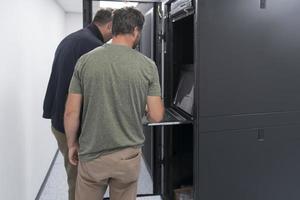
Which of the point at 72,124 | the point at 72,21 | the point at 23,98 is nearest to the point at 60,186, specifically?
the point at 23,98

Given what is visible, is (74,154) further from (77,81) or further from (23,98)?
(23,98)

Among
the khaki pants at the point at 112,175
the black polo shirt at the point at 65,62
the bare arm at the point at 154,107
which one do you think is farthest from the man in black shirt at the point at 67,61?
the bare arm at the point at 154,107

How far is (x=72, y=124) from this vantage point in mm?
1611

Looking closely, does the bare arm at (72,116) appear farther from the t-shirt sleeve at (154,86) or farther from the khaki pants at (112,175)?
the t-shirt sleeve at (154,86)

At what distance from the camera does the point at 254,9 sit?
6.27 ft

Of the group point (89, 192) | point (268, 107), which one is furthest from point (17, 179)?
point (268, 107)

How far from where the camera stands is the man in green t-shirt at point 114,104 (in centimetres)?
150

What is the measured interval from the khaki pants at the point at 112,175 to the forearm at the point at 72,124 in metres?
0.14

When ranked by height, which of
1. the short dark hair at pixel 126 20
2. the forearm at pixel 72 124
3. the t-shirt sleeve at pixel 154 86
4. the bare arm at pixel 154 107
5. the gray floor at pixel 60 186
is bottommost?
the gray floor at pixel 60 186

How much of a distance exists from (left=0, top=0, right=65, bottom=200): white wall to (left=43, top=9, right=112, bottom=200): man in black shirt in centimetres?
27

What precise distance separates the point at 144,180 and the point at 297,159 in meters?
1.61

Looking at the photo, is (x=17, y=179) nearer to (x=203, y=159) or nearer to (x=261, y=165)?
(x=203, y=159)

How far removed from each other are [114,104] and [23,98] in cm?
122

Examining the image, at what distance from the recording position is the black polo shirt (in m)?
1.98
